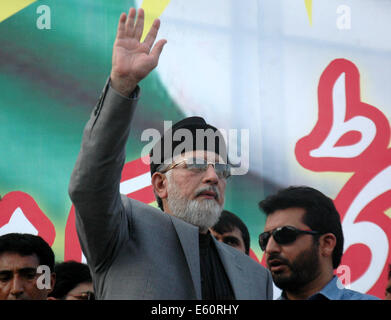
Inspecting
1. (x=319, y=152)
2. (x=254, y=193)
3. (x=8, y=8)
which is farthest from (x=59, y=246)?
(x=319, y=152)

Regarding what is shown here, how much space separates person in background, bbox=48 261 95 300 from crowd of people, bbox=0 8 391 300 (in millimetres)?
101

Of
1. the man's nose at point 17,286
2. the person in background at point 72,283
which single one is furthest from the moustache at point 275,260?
the man's nose at point 17,286

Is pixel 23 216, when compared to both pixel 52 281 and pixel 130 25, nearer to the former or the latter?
pixel 52 281

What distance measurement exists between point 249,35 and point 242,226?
3.87 feet

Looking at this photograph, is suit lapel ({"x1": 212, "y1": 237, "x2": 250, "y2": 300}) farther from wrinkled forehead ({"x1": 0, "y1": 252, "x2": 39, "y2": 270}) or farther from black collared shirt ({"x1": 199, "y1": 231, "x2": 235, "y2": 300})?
wrinkled forehead ({"x1": 0, "y1": 252, "x2": 39, "y2": 270})

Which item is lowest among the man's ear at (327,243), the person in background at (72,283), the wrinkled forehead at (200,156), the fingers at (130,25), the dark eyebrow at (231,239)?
the person in background at (72,283)

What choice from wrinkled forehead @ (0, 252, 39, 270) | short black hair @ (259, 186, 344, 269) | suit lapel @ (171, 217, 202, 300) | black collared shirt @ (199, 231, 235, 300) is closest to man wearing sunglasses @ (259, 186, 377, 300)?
short black hair @ (259, 186, 344, 269)

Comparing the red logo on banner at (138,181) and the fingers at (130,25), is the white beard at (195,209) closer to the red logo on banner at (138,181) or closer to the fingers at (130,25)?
the fingers at (130,25)

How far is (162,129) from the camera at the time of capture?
11.2 feet

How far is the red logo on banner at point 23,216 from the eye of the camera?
10.2ft

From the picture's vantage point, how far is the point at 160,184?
198 cm

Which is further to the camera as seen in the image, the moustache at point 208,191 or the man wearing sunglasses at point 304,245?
the man wearing sunglasses at point 304,245

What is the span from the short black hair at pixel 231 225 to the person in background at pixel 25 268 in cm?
94

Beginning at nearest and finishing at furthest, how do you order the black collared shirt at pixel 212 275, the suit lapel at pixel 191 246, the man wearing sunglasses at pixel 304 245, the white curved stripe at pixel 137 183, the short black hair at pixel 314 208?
the suit lapel at pixel 191 246 < the black collared shirt at pixel 212 275 < the man wearing sunglasses at pixel 304 245 < the short black hair at pixel 314 208 < the white curved stripe at pixel 137 183
